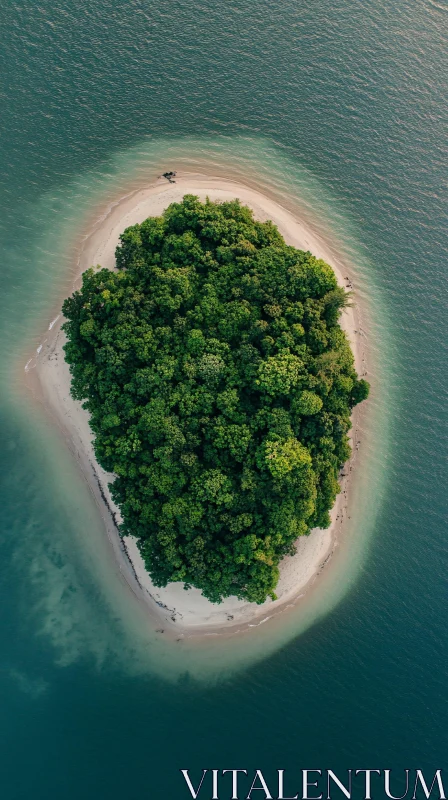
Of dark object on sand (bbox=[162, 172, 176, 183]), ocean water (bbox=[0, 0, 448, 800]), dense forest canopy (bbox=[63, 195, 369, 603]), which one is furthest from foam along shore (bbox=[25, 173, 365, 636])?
dense forest canopy (bbox=[63, 195, 369, 603])

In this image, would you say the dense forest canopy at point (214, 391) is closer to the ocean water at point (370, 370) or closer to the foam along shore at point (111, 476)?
the foam along shore at point (111, 476)

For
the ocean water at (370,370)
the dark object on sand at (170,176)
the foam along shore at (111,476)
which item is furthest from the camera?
the dark object on sand at (170,176)

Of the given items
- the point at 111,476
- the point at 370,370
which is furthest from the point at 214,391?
the point at 370,370

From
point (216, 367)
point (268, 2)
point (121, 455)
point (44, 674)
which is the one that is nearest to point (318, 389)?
point (216, 367)

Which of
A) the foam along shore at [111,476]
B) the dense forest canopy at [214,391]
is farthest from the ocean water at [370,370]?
the dense forest canopy at [214,391]

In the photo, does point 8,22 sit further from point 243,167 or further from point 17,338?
point 17,338

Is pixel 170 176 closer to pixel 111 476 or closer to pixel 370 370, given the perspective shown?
pixel 370 370
